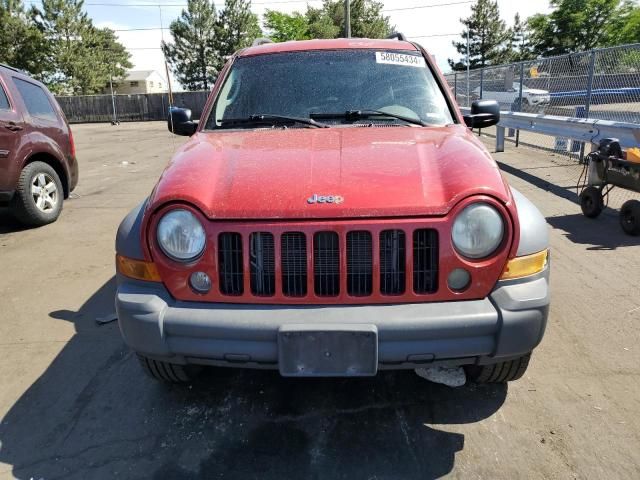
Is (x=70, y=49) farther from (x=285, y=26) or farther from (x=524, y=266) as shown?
(x=524, y=266)

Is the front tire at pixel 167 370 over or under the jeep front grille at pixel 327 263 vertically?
under

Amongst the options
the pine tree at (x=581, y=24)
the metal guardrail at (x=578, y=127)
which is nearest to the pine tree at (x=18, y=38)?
the metal guardrail at (x=578, y=127)

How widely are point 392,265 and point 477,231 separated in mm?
396

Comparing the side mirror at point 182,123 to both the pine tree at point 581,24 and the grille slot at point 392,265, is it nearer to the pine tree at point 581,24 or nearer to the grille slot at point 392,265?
the grille slot at point 392,265

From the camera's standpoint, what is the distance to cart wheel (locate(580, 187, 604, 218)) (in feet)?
20.1

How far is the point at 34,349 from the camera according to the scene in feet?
11.5

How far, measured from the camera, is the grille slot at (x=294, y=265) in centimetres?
224

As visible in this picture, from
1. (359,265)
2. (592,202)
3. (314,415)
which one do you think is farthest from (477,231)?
(592,202)

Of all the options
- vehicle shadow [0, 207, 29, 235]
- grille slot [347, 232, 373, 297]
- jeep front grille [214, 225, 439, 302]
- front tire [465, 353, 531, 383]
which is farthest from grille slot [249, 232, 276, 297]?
vehicle shadow [0, 207, 29, 235]

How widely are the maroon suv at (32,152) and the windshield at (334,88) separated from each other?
3852 mm

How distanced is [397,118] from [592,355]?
192cm

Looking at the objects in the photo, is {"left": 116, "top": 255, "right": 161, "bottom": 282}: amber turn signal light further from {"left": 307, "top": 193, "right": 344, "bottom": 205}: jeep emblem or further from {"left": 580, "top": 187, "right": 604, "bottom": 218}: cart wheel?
{"left": 580, "top": 187, "right": 604, "bottom": 218}: cart wheel

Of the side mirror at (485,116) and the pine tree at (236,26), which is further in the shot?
the pine tree at (236,26)

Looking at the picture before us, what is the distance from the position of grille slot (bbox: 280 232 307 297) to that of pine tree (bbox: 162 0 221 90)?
61.3 metres
